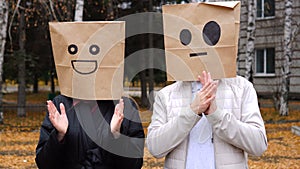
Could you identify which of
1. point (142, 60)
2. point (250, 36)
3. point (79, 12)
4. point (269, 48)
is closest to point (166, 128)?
point (142, 60)

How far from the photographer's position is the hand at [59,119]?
2.65 metres

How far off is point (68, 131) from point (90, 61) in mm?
462

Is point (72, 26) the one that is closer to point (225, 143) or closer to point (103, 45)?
point (103, 45)

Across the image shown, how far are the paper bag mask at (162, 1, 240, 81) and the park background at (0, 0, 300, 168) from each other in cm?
189

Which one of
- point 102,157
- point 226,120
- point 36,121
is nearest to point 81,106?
point 102,157

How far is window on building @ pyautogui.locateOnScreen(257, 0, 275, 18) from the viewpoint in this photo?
24.1 metres

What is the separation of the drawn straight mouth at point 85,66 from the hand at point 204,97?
2.22ft

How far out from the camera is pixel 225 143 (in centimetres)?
269

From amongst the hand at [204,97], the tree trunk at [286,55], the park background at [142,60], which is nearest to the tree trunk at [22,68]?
the park background at [142,60]

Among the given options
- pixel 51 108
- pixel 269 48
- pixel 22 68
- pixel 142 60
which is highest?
pixel 269 48

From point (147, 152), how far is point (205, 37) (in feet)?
21.7

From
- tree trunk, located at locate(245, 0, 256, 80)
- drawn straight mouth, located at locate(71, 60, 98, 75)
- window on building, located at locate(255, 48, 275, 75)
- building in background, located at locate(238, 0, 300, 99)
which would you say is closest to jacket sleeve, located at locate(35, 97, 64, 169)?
drawn straight mouth, located at locate(71, 60, 98, 75)

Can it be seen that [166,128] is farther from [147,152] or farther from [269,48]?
[269,48]

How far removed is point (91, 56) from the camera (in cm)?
280
